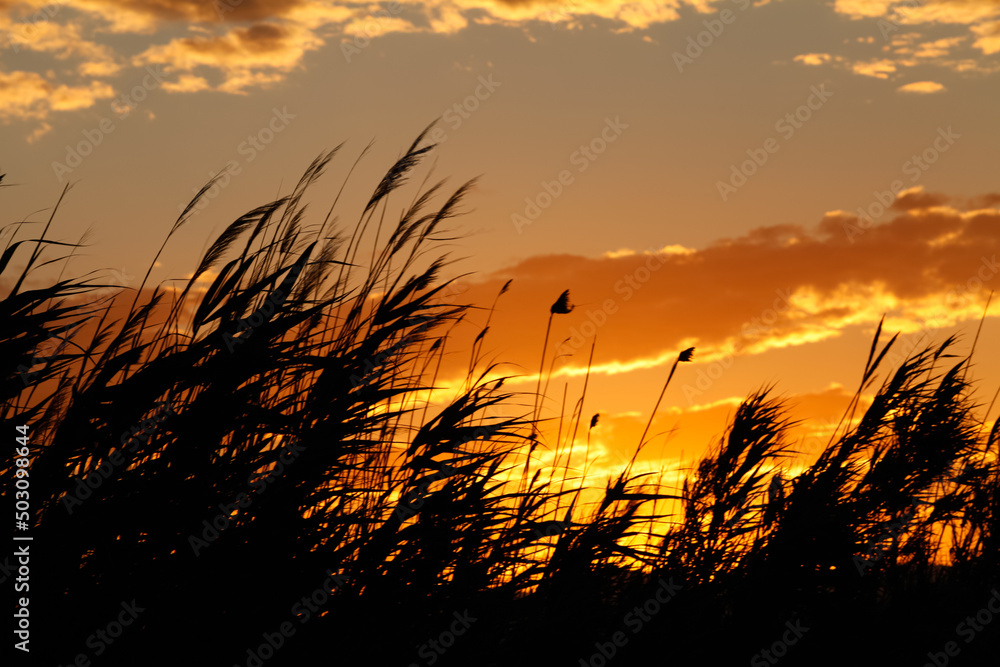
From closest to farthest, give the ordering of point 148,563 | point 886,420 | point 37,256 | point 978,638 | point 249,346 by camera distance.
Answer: point 148,563 < point 249,346 < point 37,256 < point 978,638 < point 886,420

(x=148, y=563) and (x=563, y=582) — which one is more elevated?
(x=148, y=563)

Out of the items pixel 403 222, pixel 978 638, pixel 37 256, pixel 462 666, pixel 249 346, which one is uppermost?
pixel 403 222

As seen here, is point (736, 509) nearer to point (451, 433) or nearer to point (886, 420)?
point (886, 420)

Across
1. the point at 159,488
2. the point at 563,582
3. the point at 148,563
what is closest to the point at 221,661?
the point at 148,563

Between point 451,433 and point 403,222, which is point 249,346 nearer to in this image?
point 451,433

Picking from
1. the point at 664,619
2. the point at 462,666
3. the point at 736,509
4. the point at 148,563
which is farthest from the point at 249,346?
the point at 736,509

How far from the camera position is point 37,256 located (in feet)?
9.90

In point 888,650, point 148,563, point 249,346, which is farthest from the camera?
point 888,650

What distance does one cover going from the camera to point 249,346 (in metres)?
2.69

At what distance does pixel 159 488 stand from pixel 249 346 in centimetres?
52

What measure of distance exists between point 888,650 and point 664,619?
1618mm

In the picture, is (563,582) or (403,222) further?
(403,222)

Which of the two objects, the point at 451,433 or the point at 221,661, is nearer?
the point at 221,661

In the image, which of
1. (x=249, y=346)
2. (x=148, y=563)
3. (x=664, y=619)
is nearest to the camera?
(x=148, y=563)
